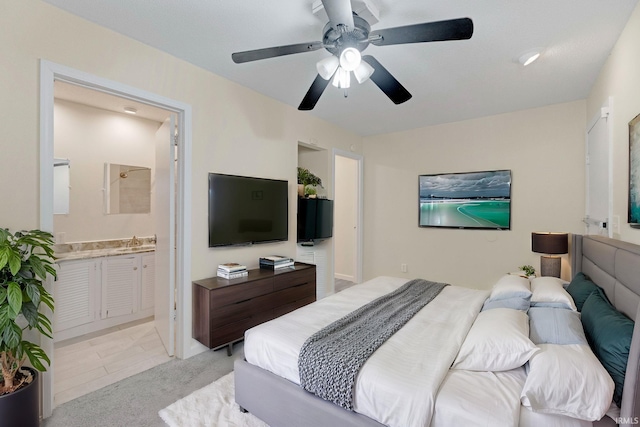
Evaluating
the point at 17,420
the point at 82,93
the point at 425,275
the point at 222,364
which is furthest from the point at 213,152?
the point at 425,275

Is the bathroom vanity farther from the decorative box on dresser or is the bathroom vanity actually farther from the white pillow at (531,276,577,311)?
the white pillow at (531,276,577,311)

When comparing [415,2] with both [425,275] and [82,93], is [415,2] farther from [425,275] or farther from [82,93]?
[425,275]

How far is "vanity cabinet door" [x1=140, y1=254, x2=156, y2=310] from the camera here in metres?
3.53

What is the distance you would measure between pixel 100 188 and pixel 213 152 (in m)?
1.77

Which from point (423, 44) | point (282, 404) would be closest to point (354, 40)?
point (423, 44)

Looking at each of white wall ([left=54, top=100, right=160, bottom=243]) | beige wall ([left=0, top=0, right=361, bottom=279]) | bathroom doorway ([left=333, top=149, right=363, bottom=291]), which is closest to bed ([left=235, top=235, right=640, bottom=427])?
beige wall ([left=0, top=0, right=361, bottom=279])

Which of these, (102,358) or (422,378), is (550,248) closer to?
(422,378)

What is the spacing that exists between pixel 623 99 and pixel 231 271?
3.37 m

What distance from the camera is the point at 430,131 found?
445cm

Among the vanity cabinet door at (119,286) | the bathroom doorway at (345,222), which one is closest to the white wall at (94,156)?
the vanity cabinet door at (119,286)

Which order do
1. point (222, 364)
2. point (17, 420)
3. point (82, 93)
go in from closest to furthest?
point (17, 420)
point (222, 364)
point (82, 93)

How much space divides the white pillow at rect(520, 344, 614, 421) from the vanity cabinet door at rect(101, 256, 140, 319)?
3.76 meters

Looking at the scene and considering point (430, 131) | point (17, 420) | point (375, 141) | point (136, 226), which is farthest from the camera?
point (375, 141)

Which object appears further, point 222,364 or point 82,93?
point 82,93
